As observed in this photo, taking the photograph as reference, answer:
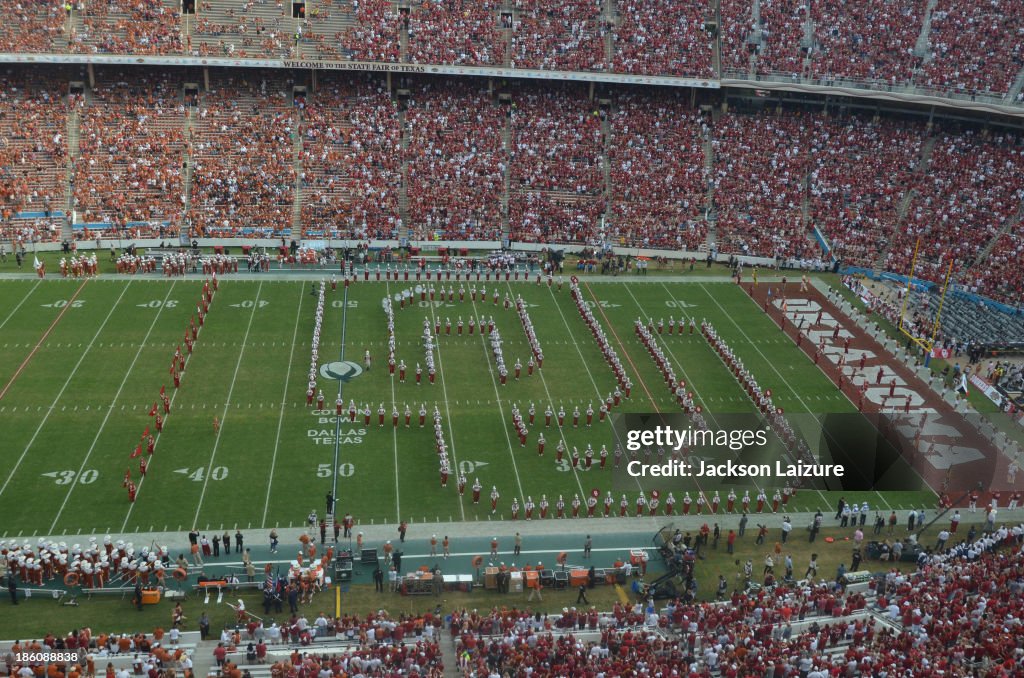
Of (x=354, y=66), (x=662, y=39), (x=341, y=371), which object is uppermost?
(x=662, y=39)

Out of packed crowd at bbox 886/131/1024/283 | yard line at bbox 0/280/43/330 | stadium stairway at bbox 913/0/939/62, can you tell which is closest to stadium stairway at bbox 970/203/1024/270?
packed crowd at bbox 886/131/1024/283

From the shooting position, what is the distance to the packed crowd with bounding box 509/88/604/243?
43.6m

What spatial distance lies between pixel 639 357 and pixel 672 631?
47.0ft

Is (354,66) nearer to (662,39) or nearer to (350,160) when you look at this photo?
(350,160)

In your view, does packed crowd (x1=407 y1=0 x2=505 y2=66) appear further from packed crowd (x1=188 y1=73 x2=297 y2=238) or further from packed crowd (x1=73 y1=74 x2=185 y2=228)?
packed crowd (x1=73 y1=74 x2=185 y2=228)

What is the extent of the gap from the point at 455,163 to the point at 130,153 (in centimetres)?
1353

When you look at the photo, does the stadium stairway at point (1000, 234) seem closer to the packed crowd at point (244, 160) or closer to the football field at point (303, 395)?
the football field at point (303, 395)

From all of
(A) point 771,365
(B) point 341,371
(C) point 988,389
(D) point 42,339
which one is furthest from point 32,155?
(C) point 988,389

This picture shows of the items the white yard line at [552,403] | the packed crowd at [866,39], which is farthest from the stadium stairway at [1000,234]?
the white yard line at [552,403]

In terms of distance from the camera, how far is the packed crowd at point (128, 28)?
44.9 metres

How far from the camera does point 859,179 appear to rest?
45.3 metres

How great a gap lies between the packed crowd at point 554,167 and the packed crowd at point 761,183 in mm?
5463

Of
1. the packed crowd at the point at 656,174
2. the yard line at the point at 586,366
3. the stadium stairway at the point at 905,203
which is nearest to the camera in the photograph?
the yard line at the point at 586,366

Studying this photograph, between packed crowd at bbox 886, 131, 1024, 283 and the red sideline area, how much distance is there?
561 cm
